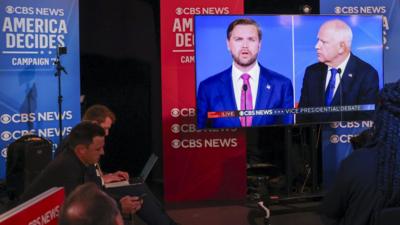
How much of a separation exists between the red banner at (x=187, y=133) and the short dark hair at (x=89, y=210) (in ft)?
14.1

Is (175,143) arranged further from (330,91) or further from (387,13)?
(387,13)

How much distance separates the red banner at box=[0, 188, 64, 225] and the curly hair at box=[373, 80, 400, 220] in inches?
46.6

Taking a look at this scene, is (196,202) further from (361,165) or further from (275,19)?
(361,165)

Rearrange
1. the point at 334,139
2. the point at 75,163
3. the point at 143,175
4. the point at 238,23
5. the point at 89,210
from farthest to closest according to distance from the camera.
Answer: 1. the point at 334,139
2. the point at 238,23
3. the point at 143,175
4. the point at 75,163
5. the point at 89,210

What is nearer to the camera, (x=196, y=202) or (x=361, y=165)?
(x=361, y=165)

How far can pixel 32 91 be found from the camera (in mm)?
5824

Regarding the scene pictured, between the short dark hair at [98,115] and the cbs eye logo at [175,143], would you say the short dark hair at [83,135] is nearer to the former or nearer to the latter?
the short dark hair at [98,115]

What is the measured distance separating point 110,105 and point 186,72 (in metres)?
0.97

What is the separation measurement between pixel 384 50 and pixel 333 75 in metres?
1.08

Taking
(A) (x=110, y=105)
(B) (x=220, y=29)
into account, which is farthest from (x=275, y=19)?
(A) (x=110, y=105)

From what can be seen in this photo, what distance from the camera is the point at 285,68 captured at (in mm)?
5543

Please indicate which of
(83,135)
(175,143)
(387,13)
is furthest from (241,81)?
(83,135)

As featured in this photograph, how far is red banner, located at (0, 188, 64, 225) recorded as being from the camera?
1801mm

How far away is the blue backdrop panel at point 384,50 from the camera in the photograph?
248 inches
